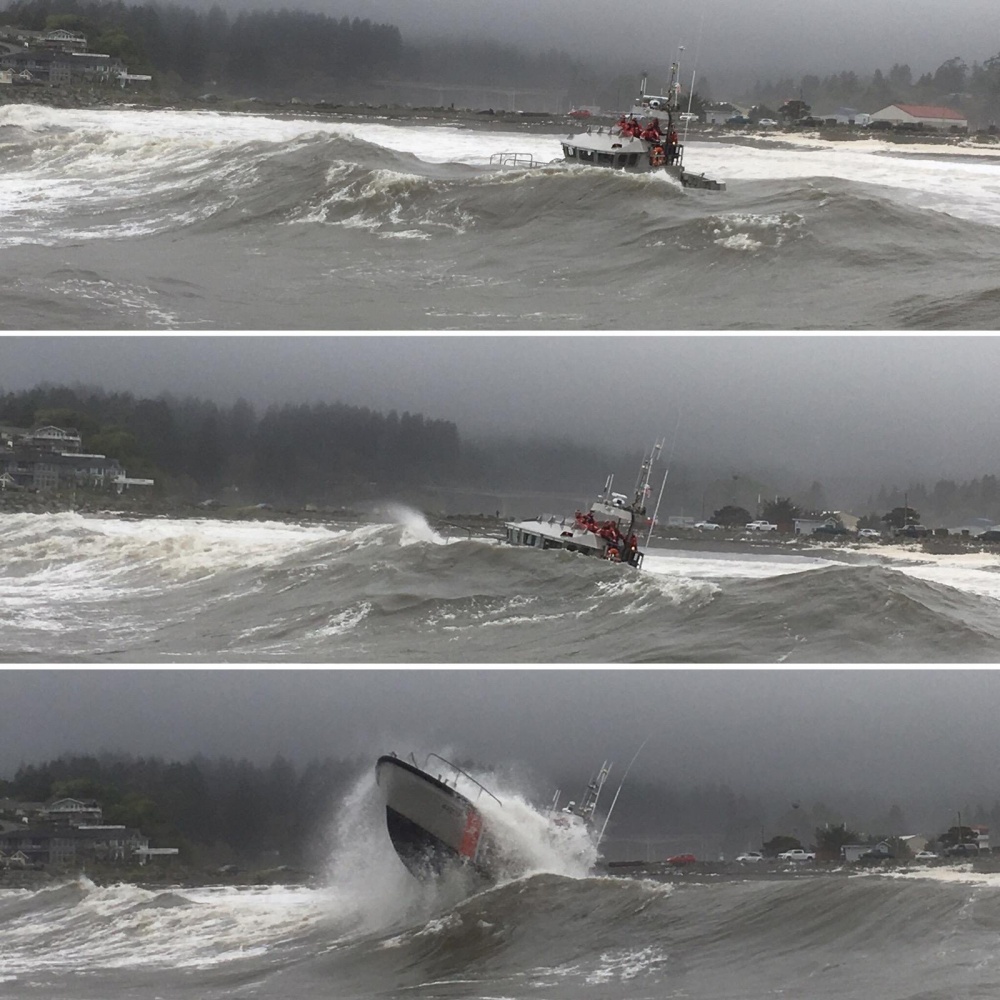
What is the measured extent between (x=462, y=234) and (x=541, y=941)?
39.0ft

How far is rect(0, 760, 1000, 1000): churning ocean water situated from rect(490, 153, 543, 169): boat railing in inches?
445

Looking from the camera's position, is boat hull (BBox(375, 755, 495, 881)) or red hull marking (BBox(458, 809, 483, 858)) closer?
boat hull (BBox(375, 755, 495, 881))

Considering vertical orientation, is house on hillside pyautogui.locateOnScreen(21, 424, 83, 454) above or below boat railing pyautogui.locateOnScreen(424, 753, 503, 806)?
above

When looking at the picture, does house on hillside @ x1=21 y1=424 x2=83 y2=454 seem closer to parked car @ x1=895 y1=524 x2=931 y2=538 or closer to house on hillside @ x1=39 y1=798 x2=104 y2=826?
house on hillside @ x1=39 y1=798 x2=104 y2=826

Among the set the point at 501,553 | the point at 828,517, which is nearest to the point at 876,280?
the point at 828,517

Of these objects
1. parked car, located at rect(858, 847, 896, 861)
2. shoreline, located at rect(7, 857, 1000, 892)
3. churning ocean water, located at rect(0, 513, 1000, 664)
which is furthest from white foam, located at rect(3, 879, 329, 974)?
parked car, located at rect(858, 847, 896, 861)

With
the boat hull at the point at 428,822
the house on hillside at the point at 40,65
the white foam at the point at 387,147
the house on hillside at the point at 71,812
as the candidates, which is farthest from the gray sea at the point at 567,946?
the house on hillside at the point at 40,65

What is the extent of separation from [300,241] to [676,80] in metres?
7.78

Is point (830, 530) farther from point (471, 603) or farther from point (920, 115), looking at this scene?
point (920, 115)

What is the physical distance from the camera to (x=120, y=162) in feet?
125

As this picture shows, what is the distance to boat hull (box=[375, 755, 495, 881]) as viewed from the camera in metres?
27.3

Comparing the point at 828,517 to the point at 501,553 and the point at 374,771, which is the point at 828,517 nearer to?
the point at 501,553

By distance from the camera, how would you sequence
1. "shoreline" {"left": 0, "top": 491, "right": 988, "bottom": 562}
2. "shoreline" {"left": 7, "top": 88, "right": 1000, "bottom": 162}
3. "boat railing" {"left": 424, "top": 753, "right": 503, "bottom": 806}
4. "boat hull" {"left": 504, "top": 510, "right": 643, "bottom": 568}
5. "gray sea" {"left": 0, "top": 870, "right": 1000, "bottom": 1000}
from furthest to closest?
1. "shoreline" {"left": 7, "top": 88, "right": 1000, "bottom": 162}
2. "shoreline" {"left": 0, "top": 491, "right": 988, "bottom": 562}
3. "boat hull" {"left": 504, "top": 510, "right": 643, "bottom": 568}
4. "boat railing" {"left": 424, "top": 753, "right": 503, "bottom": 806}
5. "gray sea" {"left": 0, "top": 870, "right": 1000, "bottom": 1000}

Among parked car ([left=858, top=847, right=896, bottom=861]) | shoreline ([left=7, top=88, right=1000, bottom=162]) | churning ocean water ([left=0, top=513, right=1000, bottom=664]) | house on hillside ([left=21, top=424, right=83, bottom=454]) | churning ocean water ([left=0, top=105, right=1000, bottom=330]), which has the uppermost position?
shoreline ([left=7, top=88, right=1000, bottom=162])
